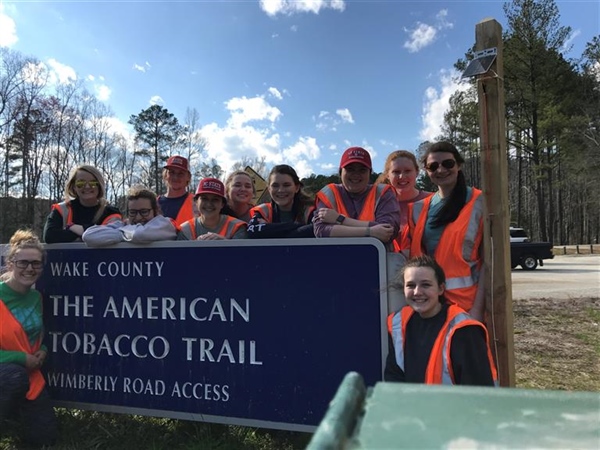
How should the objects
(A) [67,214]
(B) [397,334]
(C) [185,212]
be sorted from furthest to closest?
(C) [185,212] < (A) [67,214] < (B) [397,334]

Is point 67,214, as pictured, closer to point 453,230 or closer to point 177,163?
point 177,163

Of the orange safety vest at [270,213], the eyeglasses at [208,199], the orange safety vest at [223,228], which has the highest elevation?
the eyeglasses at [208,199]

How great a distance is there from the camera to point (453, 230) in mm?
2787

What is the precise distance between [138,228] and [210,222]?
21.2 inches

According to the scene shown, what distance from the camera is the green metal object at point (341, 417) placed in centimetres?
82

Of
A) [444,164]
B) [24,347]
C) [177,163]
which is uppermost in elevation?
[177,163]

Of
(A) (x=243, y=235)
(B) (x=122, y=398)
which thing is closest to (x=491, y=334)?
(A) (x=243, y=235)

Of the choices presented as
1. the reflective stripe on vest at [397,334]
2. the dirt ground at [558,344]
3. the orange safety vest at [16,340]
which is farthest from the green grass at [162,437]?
the dirt ground at [558,344]

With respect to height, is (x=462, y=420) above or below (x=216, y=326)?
above

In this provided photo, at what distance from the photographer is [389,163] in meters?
3.73

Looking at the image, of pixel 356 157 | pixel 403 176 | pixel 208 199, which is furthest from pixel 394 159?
pixel 208 199

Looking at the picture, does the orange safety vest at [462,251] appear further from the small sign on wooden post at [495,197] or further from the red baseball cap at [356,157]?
the red baseball cap at [356,157]

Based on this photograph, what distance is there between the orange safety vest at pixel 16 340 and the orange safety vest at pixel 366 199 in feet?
8.00

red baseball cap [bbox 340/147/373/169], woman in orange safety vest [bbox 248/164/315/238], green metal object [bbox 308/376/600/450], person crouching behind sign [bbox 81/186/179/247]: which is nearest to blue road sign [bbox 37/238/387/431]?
person crouching behind sign [bbox 81/186/179/247]
